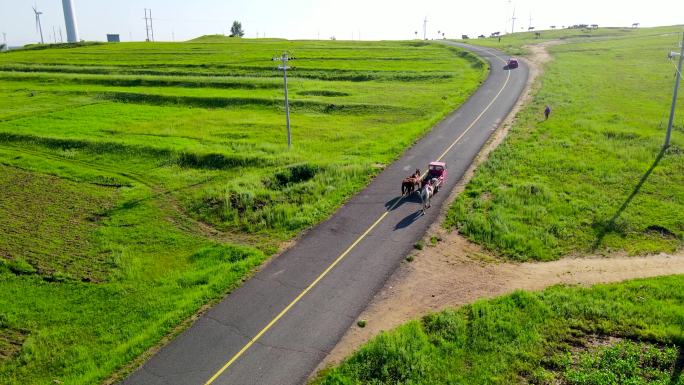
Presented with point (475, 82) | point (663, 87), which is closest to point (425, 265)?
point (475, 82)

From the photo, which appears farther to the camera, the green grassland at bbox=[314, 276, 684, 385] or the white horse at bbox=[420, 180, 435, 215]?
the white horse at bbox=[420, 180, 435, 215]

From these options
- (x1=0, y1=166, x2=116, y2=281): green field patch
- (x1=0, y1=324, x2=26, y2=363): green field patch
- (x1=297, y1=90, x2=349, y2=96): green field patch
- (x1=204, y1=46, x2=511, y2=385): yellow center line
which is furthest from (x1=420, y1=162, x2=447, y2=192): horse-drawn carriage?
(x1=297, y1=90, x2=349, y2=96): green field patch

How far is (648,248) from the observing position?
22562 millimetres

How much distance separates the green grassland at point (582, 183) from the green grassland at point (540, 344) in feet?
14.4

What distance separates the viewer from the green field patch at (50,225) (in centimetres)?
2270

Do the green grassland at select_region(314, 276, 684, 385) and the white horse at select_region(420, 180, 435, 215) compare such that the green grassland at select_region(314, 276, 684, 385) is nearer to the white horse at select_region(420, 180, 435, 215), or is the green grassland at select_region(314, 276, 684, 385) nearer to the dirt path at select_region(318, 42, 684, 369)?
the dirt path at select_region(318, 42, 684, 369)

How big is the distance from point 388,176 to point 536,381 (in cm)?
1889

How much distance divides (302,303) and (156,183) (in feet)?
62.9

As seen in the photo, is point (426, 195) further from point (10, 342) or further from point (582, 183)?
point (10, 342)

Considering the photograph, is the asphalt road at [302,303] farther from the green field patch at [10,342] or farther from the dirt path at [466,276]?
the green field patch at [10,342]

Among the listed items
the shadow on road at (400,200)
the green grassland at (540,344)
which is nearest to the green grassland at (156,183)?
the shadow on road at (400,200)

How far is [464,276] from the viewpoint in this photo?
2055 centimetres

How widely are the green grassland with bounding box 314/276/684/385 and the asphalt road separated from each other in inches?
77.3

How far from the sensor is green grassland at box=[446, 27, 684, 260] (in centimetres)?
2355
